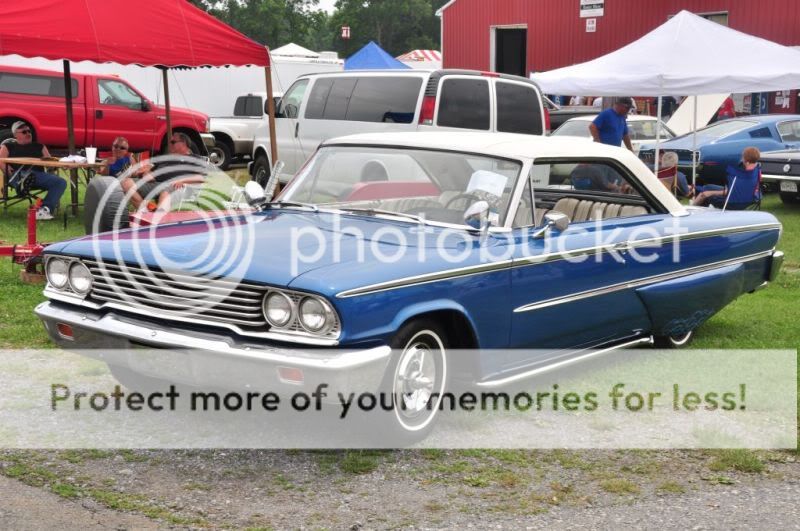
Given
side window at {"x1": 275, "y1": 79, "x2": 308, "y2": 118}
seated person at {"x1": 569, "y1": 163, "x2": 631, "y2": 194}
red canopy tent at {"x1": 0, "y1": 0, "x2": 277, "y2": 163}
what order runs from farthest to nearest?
side window at {"x1": 275, "y1": 79, "x2": 308, "y2": 118} → red canopy tent at {"x1": 0, "y1": 0, "x2": 277, "y2": 163} → seated person at {"x1": 569, "y1": 163, "x2": 631, "y2": 194}

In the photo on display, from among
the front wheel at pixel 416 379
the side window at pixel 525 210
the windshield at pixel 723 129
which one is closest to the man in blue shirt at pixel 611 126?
the windshield at pixel 723 129

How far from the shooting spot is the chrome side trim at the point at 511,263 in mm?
4270

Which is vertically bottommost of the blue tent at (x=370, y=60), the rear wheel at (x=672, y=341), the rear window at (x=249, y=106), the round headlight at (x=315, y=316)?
the rear wheel at (x=672, y=341)

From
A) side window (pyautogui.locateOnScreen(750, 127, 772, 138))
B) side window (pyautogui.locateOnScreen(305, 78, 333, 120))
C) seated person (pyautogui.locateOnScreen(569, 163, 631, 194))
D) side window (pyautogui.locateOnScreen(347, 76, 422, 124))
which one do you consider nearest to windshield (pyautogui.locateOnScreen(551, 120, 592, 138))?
side window (pyautogui.locateOnScreen(750, 127, 772, 138))

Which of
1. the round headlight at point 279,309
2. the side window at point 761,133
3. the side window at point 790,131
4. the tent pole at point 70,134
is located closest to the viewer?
the round headlight at point 279,309

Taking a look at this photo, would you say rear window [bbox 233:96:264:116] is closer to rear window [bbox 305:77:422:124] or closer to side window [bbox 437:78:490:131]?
rear window [bbox 305:77:422:124]

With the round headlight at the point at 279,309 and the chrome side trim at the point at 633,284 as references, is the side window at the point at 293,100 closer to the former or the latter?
the chrome side trim at the point at 633,284

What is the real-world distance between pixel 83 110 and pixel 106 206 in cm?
1029

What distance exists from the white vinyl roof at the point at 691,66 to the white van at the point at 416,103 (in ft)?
3.60

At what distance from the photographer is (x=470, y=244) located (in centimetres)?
494

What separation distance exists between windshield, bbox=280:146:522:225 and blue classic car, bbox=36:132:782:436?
0.01m

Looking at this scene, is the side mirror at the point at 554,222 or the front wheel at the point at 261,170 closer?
the side mirror at the point at 554,222

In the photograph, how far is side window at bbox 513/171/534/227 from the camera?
530cm

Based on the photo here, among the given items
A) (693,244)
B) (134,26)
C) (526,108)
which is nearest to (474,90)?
(526,108)
